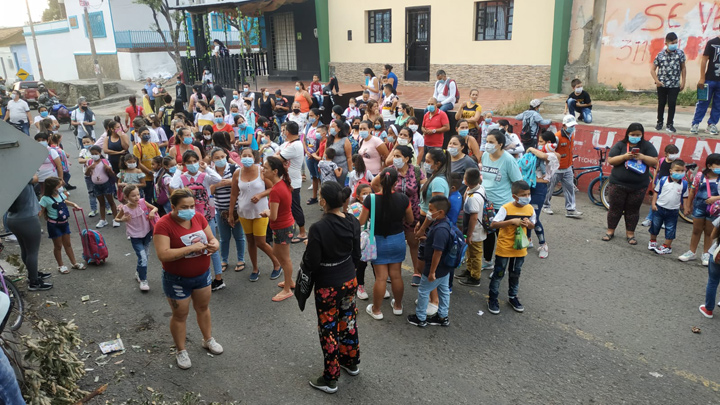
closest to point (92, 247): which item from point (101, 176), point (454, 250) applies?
point (101, 176)

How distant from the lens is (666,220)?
689 centimetres

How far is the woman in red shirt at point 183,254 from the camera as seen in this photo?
4301mm

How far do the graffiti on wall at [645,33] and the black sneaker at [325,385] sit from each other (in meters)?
13.0

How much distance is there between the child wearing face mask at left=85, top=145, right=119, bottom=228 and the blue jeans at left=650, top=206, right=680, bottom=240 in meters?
8.44

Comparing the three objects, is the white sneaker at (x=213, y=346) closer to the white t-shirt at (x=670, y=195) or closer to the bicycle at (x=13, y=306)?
the bicycle at (x=13, y=306)

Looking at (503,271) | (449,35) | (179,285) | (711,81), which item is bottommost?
(503,271)

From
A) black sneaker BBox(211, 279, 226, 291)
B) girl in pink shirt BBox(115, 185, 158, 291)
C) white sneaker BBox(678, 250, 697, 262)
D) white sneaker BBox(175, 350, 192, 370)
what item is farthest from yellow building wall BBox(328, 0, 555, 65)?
white sneaker BBox(175, 350, 192, 370)

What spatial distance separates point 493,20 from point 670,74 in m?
8.57

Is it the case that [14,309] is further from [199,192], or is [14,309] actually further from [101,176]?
[101,176]

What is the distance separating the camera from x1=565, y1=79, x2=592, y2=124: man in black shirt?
10.5 metres

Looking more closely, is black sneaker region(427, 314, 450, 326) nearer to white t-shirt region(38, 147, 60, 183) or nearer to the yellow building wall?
white t-shirt region(38, 147, 60, 183)

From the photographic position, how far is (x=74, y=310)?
595cm

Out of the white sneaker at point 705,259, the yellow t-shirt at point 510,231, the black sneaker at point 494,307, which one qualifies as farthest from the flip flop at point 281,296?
the white sneaker at point 705,259

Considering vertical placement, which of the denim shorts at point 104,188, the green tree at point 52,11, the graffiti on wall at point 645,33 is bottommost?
the denim shorts at point 104,188
